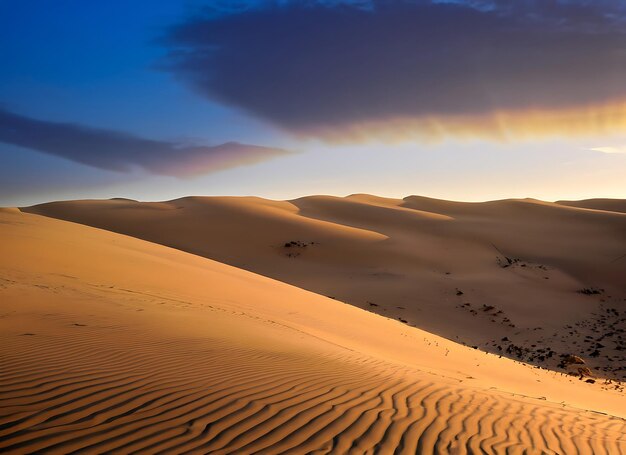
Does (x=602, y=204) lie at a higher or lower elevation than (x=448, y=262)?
higher

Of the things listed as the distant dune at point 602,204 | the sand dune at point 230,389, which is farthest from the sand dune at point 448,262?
the distant dune at point 602,204

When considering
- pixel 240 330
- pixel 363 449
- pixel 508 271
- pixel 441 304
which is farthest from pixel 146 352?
pixel 508 271

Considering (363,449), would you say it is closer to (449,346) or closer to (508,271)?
(449,346)

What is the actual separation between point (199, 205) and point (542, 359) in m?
39.7

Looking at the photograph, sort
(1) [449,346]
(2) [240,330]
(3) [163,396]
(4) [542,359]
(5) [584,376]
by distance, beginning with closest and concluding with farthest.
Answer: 1. (3) [163,396]
2. (2) [240,330]
3. (5) [584,376]
4. (1) [449,346]
5. (4) [542,359]

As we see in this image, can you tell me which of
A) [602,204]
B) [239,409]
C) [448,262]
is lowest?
[239,409]

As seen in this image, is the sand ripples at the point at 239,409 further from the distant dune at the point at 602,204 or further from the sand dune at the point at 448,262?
the distant dune at the point at 602,204

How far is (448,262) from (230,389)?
2815 centimetres

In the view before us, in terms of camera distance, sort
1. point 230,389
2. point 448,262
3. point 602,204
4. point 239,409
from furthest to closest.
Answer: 1. point 602,204
2. point 448,262
3. point 230,389
4. point 239,409

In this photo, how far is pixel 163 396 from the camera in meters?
4.82

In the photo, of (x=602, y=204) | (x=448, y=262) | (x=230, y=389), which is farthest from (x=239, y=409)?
(x=602, y=204)

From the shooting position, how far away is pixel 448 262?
31.5 m

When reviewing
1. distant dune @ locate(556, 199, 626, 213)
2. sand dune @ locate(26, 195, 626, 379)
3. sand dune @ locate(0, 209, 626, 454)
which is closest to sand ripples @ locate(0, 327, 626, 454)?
sand dune @ locate(0, 209, 626, 454)

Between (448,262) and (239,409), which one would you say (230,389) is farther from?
(448,262)
